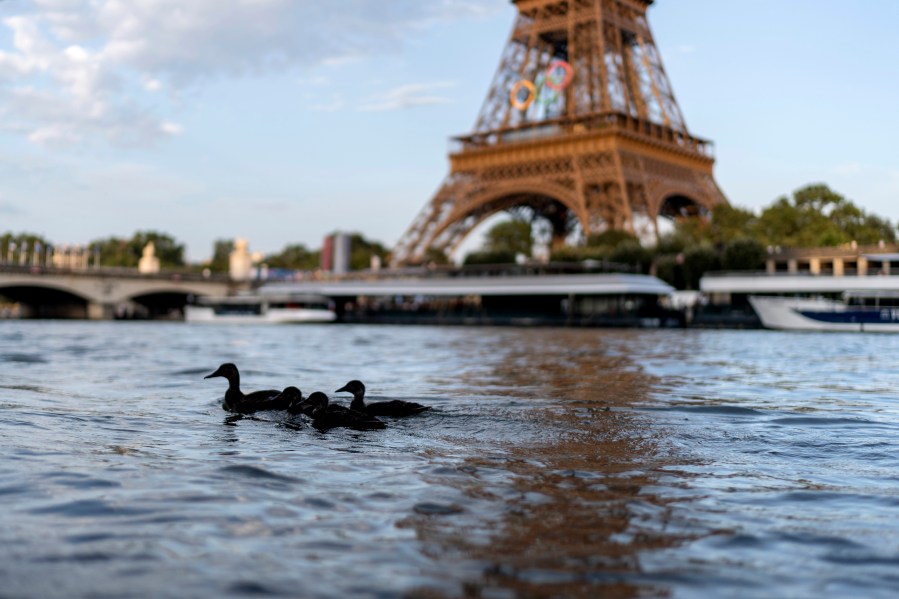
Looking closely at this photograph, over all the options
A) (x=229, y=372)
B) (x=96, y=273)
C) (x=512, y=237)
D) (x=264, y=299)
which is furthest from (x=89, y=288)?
(x=229, y=372)

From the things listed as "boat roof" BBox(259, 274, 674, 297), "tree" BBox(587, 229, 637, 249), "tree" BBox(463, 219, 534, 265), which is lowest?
"boat roof" BBox(259, 274, 674, 297)

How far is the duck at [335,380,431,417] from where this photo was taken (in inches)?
388

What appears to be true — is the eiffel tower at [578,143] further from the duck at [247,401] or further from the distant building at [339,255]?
the duck at [247,401]

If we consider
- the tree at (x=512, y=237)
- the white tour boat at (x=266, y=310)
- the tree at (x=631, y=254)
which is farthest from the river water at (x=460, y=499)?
the tree at (x=512, y=237)

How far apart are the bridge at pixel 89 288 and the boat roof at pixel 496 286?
1466cm

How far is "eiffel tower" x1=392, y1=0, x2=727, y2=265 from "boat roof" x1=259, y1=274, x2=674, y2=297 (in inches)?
133

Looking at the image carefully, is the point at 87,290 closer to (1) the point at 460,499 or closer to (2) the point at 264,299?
(2) the point at 264,299

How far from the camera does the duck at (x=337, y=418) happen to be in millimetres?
9172

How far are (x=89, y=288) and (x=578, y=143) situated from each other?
150 ft

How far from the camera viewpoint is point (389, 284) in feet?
235

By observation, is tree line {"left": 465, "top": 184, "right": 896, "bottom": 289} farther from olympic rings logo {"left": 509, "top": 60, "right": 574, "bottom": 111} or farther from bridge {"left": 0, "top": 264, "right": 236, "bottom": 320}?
bridge {"left": 0, "top": 264, "right": 236, "bottom": 320}

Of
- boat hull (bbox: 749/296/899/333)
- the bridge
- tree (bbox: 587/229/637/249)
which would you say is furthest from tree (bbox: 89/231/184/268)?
boat hull (bbox: 749/296/899/333)

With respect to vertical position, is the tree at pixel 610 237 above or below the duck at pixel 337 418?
above

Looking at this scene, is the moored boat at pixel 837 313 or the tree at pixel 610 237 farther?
the tree at pixel 610 237
